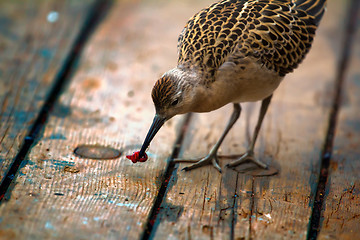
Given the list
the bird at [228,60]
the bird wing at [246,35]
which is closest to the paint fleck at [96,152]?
the bird at [228,60]

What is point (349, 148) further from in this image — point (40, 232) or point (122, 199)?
point (40, 232)

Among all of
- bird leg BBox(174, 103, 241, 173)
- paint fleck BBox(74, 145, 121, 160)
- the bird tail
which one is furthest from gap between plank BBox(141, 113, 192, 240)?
the bird tail

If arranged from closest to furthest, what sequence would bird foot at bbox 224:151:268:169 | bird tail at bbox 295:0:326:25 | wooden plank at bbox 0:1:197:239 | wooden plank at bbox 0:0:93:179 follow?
wooden plank at bbox 0:1:197:239 < bird foot at bbox 224:151:268:169 < wooden plank at bbox 0:0:93:179 < bird tail at bbox 295:0:326:25

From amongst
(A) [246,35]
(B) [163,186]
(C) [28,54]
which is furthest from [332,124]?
(C) [28,54]

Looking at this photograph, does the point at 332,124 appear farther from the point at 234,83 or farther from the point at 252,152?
the point at 234,83

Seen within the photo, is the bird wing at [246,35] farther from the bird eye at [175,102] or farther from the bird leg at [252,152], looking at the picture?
the bird leg at [252,152]

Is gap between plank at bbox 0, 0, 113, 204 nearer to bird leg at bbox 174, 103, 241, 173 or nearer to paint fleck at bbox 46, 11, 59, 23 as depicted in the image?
paint fleck at bbox 46, 11, 59, 23

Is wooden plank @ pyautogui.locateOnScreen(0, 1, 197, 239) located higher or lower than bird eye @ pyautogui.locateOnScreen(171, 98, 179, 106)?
lower
